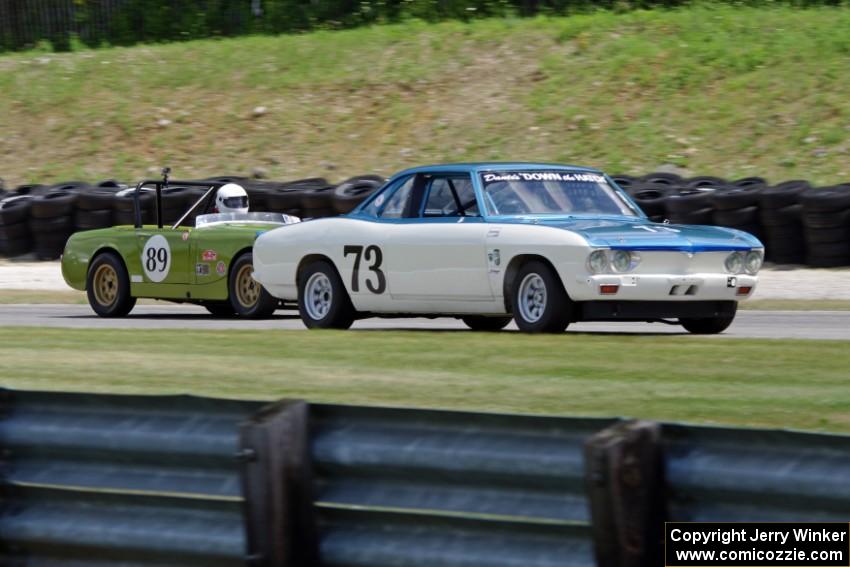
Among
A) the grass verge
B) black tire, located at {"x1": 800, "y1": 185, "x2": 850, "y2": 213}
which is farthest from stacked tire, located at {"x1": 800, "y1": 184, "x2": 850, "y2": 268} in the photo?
the grass verge

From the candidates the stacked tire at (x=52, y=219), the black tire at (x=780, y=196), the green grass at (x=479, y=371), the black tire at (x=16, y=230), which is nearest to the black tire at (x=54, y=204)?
the stacked tire at (x=52, y=219)

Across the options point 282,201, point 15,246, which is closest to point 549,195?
point 282,201

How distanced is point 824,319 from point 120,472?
905 centimetres

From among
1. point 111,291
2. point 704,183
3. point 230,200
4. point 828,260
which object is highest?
point 230,200

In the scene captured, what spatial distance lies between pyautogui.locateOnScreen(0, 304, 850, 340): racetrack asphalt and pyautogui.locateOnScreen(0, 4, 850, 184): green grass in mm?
11016

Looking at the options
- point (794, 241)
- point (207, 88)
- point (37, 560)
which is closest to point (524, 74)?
point (207, 88)

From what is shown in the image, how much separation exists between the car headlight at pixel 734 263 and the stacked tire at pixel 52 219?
42.0 feet

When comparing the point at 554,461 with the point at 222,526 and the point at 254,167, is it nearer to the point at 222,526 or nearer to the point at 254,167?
the point at 222,526

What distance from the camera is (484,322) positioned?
1227 cm

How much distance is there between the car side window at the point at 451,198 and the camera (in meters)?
11.2

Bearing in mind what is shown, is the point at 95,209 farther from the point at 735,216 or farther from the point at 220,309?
the point at 735,216

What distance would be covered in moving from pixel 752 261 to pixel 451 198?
2344mm

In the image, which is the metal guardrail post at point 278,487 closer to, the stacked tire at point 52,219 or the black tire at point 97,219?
the black tire at point 97,219

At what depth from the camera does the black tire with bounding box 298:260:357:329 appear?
469 inches
